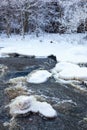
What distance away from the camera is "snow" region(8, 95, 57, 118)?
27.9 feet

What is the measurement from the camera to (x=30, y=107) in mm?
8664

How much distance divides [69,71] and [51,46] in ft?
15.8

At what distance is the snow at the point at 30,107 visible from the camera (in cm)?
849

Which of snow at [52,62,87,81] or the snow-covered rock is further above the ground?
snow at [52,62,87,81]

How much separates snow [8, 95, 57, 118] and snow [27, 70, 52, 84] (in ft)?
8.10

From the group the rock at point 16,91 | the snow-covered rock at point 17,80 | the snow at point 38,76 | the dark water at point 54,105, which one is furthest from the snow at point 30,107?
the snow at point 38,76

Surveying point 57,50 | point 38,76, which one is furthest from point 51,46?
point 38,76

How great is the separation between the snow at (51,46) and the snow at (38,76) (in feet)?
7.27

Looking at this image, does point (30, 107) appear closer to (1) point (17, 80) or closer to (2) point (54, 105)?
(2) point (54, 105)

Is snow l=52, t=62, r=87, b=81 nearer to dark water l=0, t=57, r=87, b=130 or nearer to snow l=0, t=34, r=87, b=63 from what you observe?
dark water l=0, t=57, r=87, b=130


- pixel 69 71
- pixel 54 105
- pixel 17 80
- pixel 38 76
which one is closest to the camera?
pixel 54 105

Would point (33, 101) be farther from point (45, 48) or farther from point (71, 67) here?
point (45, 48)

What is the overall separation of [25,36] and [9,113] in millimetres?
11388

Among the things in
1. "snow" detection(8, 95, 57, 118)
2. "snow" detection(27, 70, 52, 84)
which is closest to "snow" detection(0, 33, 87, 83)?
"snow" detection(27, 70, 52, 84)
